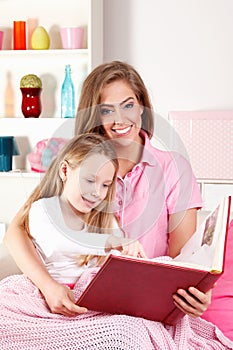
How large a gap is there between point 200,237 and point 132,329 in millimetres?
282

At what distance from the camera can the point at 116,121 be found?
167cm

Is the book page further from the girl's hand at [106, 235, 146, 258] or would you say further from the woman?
the woman

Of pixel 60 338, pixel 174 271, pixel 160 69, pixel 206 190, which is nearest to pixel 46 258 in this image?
pixel 60 338

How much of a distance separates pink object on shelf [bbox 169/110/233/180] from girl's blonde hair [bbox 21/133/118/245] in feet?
4.35

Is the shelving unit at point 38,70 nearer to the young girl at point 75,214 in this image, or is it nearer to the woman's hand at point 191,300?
the young girl at point 75,214

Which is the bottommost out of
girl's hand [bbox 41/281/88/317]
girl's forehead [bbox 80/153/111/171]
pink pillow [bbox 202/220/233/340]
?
pink pillow [bbox 202/220/233/340]

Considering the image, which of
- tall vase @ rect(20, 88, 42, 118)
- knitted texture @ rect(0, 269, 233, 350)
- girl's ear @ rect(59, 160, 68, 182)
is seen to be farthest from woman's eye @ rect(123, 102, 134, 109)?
tall vase @ rect(20, 88, 42, 118)

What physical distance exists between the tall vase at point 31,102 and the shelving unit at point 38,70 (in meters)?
0.04

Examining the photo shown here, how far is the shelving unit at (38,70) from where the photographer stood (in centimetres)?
319

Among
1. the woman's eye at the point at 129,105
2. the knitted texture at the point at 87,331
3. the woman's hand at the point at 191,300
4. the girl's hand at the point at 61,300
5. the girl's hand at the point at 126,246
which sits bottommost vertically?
the knitted texture at the point at 87,331

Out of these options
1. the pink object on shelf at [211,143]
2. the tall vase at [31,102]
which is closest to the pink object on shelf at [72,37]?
the tall vase at [31,102]

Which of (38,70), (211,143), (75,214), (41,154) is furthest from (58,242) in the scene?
(38,70)

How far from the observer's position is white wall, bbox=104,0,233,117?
10.1 ft

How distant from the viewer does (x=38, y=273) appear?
5.00 feet
